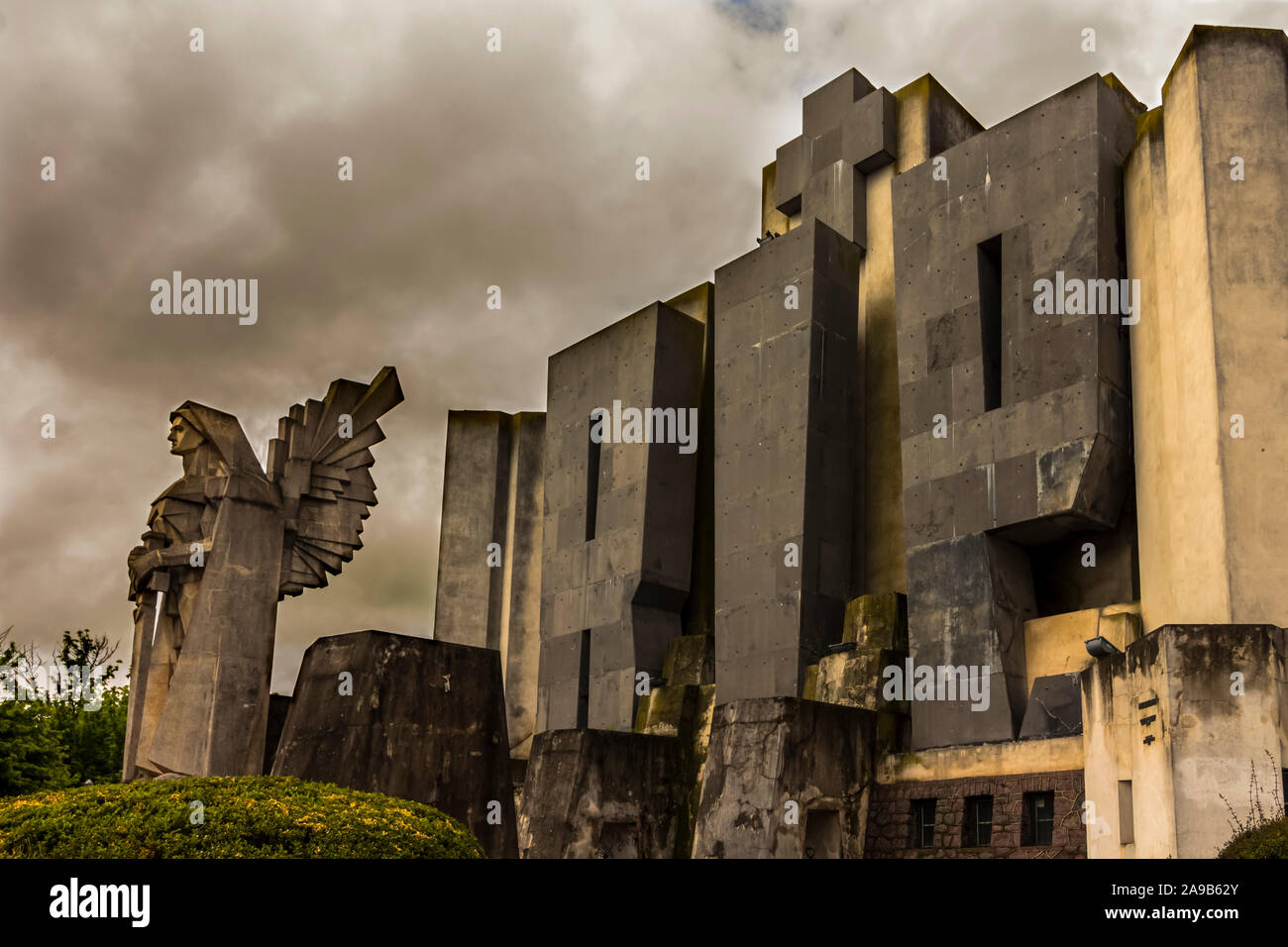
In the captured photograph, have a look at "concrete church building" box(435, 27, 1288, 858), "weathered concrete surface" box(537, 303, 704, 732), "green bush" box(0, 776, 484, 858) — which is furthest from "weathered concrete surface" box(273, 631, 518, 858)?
"weathered concrete surface" box(537, 303, 704, 732)

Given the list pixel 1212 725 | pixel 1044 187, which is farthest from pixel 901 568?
pixel 1212 725

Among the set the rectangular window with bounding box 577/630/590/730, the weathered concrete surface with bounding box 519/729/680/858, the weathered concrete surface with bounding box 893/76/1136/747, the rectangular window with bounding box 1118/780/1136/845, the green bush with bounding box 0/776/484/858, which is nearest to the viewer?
the green bush with bounding box 0/776/484/858

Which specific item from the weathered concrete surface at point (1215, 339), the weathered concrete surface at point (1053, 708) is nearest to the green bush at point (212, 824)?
the weathered concrete surface at point (1053, 708)

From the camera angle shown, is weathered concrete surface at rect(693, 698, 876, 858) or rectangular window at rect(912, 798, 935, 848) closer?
weathered concrete surface at rect(693, 698, 876, 858)

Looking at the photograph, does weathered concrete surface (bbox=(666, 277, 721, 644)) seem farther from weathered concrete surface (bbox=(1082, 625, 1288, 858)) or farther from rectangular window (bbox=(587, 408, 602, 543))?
weathered concrete surface (bbox=(1082, 625, 1288, 858))

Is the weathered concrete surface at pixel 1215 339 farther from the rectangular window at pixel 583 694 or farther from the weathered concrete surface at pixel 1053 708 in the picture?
the rectangular window at pixel 583 694

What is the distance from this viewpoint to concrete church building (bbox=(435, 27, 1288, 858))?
16.7m

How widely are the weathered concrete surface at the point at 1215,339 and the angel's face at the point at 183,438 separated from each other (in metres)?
15.0

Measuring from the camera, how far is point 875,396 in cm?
2444

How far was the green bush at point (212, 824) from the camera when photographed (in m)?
8.55

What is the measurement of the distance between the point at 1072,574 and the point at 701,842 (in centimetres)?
732

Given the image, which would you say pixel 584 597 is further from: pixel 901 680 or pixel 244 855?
pixel 244 855

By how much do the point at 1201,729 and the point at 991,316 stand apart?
10090 mm

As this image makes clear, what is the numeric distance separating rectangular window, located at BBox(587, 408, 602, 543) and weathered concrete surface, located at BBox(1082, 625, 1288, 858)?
15.2m
